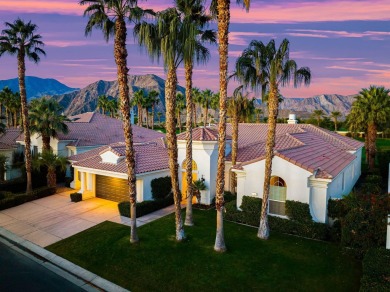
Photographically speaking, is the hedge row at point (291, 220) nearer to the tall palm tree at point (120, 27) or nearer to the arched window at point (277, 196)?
the arched window at point (277, 196)

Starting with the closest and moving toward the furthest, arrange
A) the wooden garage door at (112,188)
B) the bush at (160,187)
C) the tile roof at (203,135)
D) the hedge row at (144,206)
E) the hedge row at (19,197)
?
1. the hedge row at (144,206)
2. the tile roof at (203,135)
3. the bush at (160,187)
4. the hedge row at (19,197)
5. the wooden garage door at (112,188)

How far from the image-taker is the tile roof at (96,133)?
33125 millimetres

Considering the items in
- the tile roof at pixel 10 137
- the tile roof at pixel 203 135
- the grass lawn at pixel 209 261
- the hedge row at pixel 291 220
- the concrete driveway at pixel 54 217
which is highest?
the tile roof at pixel 203 135

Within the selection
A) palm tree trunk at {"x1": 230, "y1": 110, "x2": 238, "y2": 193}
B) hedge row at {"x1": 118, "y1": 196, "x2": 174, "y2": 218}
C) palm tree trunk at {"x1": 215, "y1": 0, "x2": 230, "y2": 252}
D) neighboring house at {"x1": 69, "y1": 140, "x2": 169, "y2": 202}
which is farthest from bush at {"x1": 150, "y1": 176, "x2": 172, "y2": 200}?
palm tree trunk at {"x1": 215, "y1": 0, "x2": 230, "y2": 252}

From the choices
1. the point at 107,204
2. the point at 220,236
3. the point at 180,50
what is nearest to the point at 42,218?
the point at 107,204

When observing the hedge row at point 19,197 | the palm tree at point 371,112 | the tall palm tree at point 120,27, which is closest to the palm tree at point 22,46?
the hedge row at point 19,197

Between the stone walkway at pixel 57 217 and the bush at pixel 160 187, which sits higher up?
the bush at pixel 160 187

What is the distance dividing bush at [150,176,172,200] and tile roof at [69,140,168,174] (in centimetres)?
94

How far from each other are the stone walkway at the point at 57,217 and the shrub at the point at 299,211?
8.78m

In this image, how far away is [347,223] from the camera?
13805mm

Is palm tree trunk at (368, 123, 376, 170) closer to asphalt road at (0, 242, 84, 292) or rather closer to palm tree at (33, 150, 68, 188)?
palm tree at (33, 150, 68, 188)

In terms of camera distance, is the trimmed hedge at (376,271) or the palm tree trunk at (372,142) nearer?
the trimmed hedge at (376,271)

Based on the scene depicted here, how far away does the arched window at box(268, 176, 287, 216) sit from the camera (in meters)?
17.2

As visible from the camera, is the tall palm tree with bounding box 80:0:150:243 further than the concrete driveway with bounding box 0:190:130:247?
No
